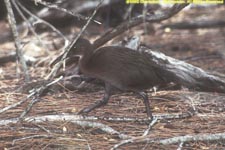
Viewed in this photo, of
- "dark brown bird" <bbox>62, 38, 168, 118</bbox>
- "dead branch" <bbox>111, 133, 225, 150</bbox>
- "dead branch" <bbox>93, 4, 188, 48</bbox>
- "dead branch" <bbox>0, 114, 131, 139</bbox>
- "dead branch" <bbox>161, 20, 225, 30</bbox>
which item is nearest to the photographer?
"dead branch" <bbox>111, 133, 225, 150</bbox>

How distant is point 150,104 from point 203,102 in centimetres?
40

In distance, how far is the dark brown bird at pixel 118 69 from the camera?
351cm

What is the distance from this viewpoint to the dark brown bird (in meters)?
3.51

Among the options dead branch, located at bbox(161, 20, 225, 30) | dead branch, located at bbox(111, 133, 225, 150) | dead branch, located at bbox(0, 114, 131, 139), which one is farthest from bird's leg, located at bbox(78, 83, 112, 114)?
dead branch, located at bbox(161, 20, 225, 30)

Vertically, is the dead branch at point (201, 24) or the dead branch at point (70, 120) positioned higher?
the dead branch at point (201, 24)

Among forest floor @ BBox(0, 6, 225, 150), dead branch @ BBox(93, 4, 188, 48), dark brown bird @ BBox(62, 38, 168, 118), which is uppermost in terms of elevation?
dead branch @ BBox(93, 4, 188, 48)

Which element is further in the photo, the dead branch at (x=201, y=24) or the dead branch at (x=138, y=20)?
the dead branch at (x=201, y=24)

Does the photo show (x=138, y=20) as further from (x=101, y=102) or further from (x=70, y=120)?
(x=70, y=120)

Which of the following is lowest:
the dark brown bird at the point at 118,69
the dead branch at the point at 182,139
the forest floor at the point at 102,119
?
the dead branch at the point at 182,139

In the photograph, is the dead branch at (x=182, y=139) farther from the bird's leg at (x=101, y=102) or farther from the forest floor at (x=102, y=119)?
the bird's leg at (x=101, y=102)

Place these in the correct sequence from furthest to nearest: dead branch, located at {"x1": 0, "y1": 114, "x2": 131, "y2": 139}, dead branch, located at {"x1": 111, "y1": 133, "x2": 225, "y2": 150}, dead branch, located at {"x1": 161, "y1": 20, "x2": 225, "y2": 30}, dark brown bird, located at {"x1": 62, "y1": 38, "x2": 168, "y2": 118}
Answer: dead branch, located at {"x1": 161, "y1": 20, "x2": 225, "y2": 30} < dark brown bird, located at {"x1": 62, "y1": 38, "x2": 168, "y2": 118} < dead branch, located at {"x1": 0, "y1": 114, "x2": 131, "y2": 139} < dead branch, located at {"x1": 111, "y1": 133, "x2": 225, "y2": 150}

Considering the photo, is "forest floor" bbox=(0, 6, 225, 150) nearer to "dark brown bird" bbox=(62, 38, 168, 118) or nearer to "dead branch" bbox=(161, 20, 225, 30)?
"dark brown bird" bbox=(62, 38, 168, 118)

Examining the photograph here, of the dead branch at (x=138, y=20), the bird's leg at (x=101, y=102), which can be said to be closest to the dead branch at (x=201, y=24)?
the dead branch at (x=138, y=20)

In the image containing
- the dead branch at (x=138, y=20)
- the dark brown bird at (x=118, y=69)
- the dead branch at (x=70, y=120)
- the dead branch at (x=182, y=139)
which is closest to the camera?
the dead branch at (x=182, y=139)
